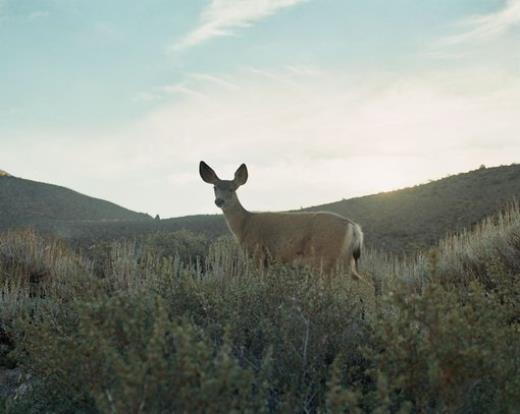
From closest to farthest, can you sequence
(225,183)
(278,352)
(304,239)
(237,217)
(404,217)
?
1. (278,352)
2. (304,239)
3. (237,217)
4. (225,183)
5. (404,217)

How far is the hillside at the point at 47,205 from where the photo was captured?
4250cm

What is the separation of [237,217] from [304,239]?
6.97 feet

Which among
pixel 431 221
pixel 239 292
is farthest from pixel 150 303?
pixel 431 221

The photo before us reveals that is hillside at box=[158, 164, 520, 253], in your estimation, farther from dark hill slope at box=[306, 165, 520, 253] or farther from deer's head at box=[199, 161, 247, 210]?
deer's head at box=[199, 161, 247, 210]

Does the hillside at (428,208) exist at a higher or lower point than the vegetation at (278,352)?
higher

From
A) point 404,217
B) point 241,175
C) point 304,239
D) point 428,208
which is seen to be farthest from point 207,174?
point 428,208

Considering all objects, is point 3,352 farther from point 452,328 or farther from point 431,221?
point 431,221

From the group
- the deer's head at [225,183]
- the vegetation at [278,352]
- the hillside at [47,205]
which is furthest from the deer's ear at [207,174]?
the hillside at [47,205]

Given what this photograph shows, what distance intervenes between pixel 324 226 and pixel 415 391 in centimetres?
639

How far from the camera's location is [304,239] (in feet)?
34.5

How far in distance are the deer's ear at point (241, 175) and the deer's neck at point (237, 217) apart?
0.36 metres

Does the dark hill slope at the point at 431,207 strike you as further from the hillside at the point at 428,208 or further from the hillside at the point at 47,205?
the hillside at the point at 47,205

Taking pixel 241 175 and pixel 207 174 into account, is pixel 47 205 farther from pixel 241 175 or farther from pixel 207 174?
pixel 241 175

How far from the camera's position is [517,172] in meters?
28.0
